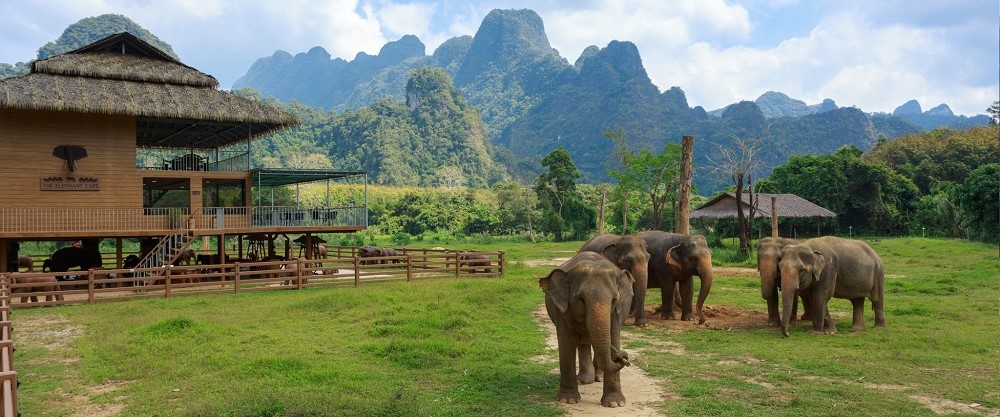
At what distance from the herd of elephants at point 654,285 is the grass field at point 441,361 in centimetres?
52

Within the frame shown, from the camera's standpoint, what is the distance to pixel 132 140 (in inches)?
910

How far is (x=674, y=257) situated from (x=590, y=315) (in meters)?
7.41

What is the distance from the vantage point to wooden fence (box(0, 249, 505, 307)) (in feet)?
56.2

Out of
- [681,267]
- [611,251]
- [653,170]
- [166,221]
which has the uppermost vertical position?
[653,170]

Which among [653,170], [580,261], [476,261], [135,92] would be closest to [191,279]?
[135,92]

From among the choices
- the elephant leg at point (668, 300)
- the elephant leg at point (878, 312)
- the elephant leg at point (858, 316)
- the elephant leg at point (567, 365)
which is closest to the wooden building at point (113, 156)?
the elephant leg at point (668, 300)

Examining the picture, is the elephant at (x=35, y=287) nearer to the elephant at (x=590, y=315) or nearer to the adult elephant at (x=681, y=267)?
the adult elephant at (x=681, y=267)

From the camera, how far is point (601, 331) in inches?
270

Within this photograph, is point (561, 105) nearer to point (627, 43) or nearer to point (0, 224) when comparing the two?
point (627, 43)

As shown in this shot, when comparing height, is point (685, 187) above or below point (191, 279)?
above

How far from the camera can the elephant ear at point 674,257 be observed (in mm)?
13688

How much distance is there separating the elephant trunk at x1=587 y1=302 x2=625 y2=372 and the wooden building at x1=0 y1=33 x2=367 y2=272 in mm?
19101

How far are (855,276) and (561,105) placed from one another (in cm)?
16626

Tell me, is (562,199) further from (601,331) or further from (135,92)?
(601,331)
